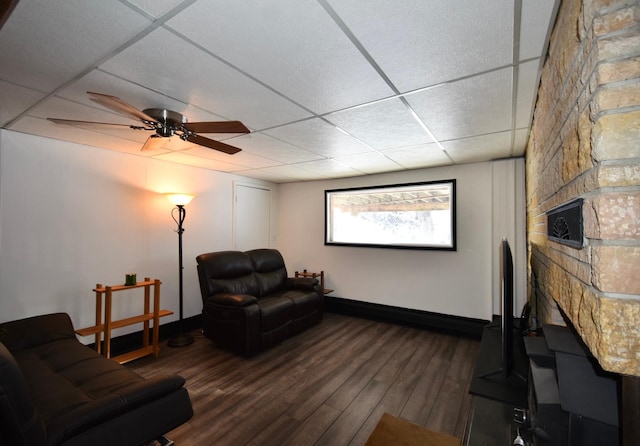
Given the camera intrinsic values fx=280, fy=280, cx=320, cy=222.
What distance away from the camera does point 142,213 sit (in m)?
3.53

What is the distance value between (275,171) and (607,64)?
13.1 feet

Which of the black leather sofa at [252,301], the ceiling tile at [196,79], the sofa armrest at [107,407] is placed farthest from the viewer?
the black leather sofa at [252,301]

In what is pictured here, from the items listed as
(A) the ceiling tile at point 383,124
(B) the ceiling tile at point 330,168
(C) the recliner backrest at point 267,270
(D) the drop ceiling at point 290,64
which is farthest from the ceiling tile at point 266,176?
(A) the ceiling tile at point 383,124

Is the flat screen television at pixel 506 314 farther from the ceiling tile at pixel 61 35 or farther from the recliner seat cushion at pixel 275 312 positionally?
the recliner seat cushion at pixel 275 312

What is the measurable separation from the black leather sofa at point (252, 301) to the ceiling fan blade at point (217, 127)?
76.5 inches

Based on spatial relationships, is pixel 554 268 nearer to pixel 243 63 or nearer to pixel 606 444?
pixel 606 444

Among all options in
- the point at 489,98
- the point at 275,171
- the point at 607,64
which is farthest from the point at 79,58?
the point at 275,171

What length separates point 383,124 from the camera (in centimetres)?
232

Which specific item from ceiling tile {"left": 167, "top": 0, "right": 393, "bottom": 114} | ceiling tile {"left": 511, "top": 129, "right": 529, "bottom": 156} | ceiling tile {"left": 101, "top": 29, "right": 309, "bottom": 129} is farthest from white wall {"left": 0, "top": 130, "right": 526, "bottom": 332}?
ceiling tile {"left": 167, "top": 0, "right": 393, "bottom": 114}

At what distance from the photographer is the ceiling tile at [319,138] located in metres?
2.39

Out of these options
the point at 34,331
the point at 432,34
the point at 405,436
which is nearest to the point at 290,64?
the point at 432,34

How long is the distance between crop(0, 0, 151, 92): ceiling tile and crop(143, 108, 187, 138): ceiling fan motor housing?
503 millimetres

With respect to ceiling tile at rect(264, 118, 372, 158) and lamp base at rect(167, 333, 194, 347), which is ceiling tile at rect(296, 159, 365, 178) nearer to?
ceiling tile at rect(264, 118, 372, 158)

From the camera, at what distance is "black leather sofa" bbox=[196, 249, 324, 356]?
10.4 ft
